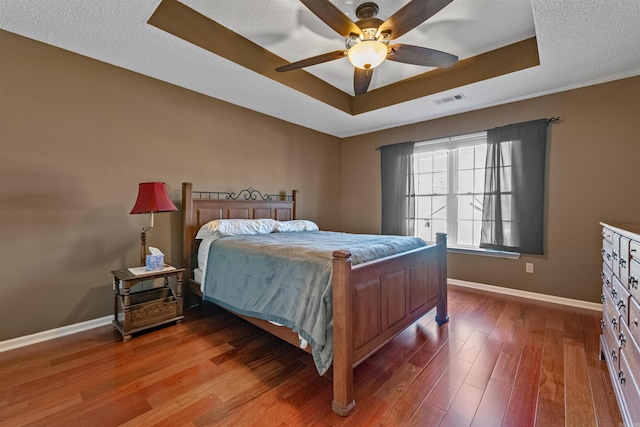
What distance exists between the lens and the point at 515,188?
340 centimetres

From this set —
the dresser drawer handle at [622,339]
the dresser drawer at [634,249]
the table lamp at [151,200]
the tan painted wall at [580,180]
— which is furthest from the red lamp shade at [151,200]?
the tan painted wall at [580,180]

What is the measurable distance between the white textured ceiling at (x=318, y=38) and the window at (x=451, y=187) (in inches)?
26.4

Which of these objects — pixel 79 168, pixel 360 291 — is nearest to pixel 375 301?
pixel 360 291

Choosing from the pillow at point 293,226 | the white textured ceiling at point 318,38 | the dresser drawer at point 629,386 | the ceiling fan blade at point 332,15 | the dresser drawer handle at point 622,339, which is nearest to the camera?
the dresser drawer at point 629,386

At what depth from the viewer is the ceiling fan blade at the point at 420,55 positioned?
7.01 feet

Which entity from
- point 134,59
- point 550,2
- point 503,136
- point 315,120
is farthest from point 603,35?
point 134,59

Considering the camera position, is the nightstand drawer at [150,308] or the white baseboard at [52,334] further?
the nightstand drawer at [150,308]

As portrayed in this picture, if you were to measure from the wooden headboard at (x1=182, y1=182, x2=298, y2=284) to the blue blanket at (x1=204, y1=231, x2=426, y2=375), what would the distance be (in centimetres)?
50

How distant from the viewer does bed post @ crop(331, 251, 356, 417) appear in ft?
4.99

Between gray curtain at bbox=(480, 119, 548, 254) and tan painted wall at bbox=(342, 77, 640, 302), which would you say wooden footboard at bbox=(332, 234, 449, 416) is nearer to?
gray curtain at bbox=(480, 119, 548, 254)

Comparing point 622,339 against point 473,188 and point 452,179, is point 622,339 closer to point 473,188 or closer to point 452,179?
point 473,188

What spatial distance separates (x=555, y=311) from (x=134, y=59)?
4.85m

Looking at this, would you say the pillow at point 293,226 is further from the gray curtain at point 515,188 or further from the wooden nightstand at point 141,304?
the gray curtain at point 515,188

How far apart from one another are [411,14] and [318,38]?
115cm
